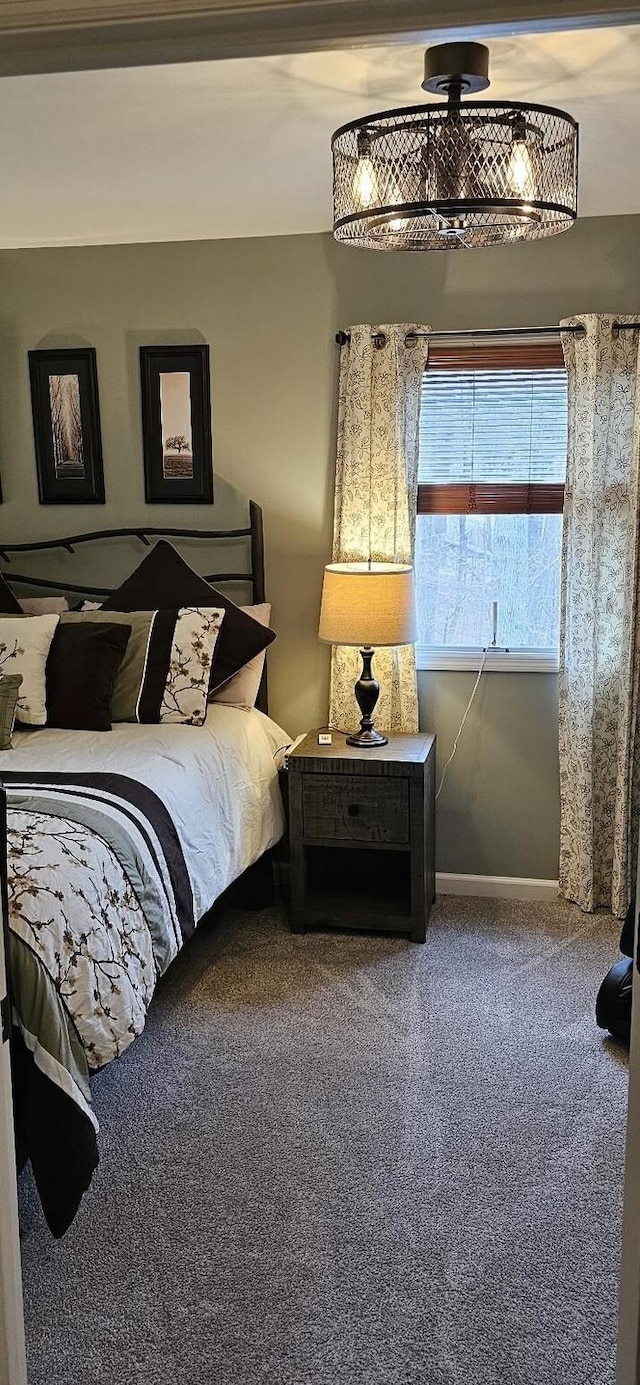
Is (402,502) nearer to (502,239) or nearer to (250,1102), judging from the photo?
(502,239)

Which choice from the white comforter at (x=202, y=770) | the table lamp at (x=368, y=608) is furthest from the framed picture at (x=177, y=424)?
the white comforter at (x=202, y=770)

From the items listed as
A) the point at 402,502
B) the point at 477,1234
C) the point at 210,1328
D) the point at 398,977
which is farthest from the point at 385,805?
the point at 210,1328

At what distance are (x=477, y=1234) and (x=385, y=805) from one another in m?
1.66

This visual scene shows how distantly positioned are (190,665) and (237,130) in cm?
168

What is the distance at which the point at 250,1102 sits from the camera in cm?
294

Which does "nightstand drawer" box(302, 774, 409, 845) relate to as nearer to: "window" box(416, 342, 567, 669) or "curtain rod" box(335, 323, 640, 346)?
"window" box(416, 342, 567, 669)

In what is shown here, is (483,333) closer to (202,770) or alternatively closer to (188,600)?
(188,600)

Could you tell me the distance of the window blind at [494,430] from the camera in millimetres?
4152

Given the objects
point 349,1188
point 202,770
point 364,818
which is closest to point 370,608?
point 364,818

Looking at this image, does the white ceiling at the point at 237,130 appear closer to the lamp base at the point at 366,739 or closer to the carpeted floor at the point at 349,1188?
the lamp base at the point at 366,739

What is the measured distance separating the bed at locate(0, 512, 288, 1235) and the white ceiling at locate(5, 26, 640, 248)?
170 cm

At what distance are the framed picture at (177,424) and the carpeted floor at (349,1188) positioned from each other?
1780mm

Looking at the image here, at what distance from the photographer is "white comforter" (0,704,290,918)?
3.38m

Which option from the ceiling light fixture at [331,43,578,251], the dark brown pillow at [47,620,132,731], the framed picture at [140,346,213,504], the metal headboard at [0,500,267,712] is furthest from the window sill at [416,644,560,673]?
the ceiling light fixture at [331,43,578,251]
